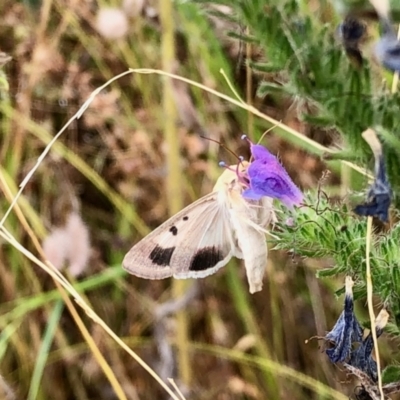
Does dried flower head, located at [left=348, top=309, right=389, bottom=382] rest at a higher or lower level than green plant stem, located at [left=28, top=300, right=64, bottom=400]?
higher

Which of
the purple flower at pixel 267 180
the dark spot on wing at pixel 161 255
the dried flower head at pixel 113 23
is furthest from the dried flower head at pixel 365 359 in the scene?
the dried flower head at pixel 113 23

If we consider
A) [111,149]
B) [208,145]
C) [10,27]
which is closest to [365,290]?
[208,145]

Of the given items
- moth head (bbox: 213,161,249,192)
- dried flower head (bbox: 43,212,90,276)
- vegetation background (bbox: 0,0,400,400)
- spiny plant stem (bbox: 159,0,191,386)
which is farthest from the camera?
vegetation background (bbox: 0,0,400,400)

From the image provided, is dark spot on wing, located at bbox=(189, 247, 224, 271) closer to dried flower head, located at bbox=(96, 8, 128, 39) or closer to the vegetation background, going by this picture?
the vegetation background

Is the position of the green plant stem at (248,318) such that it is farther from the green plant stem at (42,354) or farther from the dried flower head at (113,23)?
the dried flower head at (113,23)

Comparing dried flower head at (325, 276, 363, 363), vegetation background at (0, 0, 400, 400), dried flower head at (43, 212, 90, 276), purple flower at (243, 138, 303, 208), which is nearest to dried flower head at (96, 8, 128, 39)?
vegetation background at (0, 0, 400, 400)

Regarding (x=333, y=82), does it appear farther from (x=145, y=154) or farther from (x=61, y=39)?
(x=61, y=39)

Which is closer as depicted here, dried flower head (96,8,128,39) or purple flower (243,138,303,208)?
purple flower (243,138,303,208)
